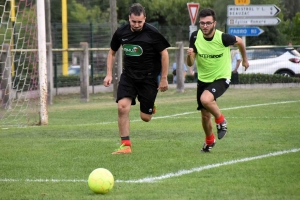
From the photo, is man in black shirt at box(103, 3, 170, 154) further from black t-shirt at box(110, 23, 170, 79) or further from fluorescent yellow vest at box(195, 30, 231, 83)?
fluorescent yellow vest at box(195, 30, 231, 83)

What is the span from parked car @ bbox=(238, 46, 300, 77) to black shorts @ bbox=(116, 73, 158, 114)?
58.8 ft

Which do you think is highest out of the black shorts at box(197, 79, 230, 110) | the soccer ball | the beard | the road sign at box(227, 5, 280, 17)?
the beard

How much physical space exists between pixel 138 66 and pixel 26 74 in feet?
26.7

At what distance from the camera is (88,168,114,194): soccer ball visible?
7145 millimetres

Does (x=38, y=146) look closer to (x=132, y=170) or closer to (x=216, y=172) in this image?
(x=132, y=170)

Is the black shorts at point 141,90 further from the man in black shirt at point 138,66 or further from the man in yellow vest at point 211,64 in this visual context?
the man in yellow vest at point 211,64

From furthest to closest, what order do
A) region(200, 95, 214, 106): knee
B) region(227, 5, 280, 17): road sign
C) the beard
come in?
region(227, 5, 280, 17): road sign, the beard, region(200, 95, 214, 106): knee

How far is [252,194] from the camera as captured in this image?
697 cm

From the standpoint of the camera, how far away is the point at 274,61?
29.0 m

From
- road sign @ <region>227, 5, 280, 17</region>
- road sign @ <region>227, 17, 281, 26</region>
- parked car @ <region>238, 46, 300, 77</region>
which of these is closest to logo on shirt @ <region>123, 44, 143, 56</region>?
road sign @ <region>227, 5, 280, 17</region>

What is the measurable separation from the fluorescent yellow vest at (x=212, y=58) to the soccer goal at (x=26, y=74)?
5.18 m

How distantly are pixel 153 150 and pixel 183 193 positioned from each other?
3.24m

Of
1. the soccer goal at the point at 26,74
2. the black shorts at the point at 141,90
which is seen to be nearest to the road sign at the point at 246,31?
the soccer goal at the point at 26,74

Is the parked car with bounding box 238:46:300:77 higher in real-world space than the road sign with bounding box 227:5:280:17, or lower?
lower
